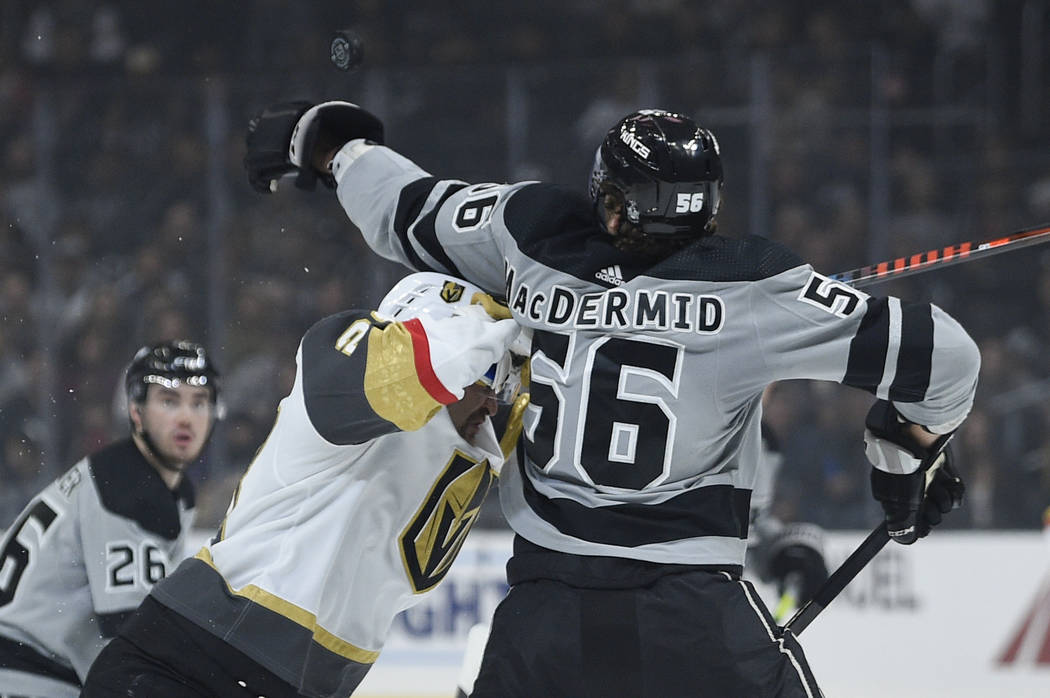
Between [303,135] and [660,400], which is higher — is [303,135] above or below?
above

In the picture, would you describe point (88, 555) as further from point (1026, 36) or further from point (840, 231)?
point (1026, 36)

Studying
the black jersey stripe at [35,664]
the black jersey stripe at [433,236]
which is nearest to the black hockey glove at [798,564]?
the black jersey stripe at [433,236]

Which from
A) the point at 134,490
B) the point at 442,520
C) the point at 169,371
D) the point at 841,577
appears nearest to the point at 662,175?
the point at 442,520

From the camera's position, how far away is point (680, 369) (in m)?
1.81

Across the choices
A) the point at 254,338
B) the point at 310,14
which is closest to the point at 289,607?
the point at 254,338

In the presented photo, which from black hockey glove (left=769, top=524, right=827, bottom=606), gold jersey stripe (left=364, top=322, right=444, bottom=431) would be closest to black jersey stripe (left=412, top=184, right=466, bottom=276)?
gold jersey stripe (left=364, top=322, right=444, bottom=431)

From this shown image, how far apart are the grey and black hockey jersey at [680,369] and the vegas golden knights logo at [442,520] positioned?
0.17 m

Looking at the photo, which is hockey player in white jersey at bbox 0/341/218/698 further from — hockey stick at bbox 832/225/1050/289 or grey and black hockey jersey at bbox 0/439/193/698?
hockey stick at bbox 832/225/1050/289

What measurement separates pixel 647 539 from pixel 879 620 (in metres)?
3.09

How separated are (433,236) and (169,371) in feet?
3.11

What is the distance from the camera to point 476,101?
5.34m

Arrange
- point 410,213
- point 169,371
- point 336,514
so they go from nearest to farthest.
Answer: point 336,514
point 410,213
point 169,371

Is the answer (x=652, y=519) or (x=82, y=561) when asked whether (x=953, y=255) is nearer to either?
(x=652, y=519)

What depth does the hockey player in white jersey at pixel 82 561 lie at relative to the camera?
2.52m
